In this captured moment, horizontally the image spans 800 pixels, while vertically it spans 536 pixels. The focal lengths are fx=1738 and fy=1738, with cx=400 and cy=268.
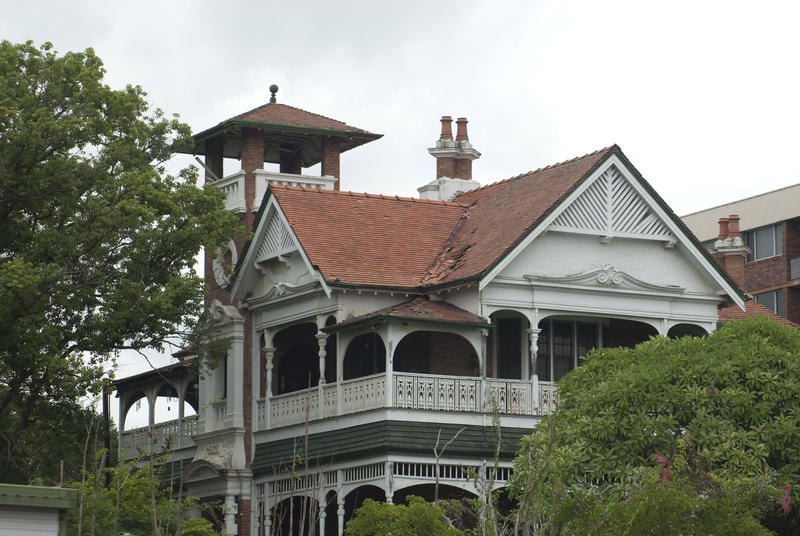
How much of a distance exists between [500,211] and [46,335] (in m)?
9.93

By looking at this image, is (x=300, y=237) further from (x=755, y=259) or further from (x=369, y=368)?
(x=755, y=259)

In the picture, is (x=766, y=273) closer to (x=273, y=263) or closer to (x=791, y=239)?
(x=791, y=239)

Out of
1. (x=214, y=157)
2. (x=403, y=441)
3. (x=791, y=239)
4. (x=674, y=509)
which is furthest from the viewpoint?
(x=791, y=239)

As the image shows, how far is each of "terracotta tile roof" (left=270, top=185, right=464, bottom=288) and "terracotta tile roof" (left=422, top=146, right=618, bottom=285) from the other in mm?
413

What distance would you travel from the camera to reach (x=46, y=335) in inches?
1339

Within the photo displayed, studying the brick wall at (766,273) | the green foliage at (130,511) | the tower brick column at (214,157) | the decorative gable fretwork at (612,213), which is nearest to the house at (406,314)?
the decorative gable fretwork at (612,213)

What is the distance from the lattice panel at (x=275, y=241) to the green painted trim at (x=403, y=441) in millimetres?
4324

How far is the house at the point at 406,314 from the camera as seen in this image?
33.8m

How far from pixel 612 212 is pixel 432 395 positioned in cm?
562

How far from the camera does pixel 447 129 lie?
143 ft

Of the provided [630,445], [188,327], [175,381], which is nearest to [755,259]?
[175,381]

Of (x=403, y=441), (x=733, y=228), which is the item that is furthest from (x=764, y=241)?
(x=403, y=441)

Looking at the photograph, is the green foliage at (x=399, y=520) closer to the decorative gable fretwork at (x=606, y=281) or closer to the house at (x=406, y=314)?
the house at (x=406, y=314)

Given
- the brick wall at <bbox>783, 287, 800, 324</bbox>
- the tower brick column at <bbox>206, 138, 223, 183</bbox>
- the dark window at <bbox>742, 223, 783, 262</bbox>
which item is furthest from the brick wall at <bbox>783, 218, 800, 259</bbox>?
the tower brick column at <bbox>206, 138, 223, 183</bbox>
